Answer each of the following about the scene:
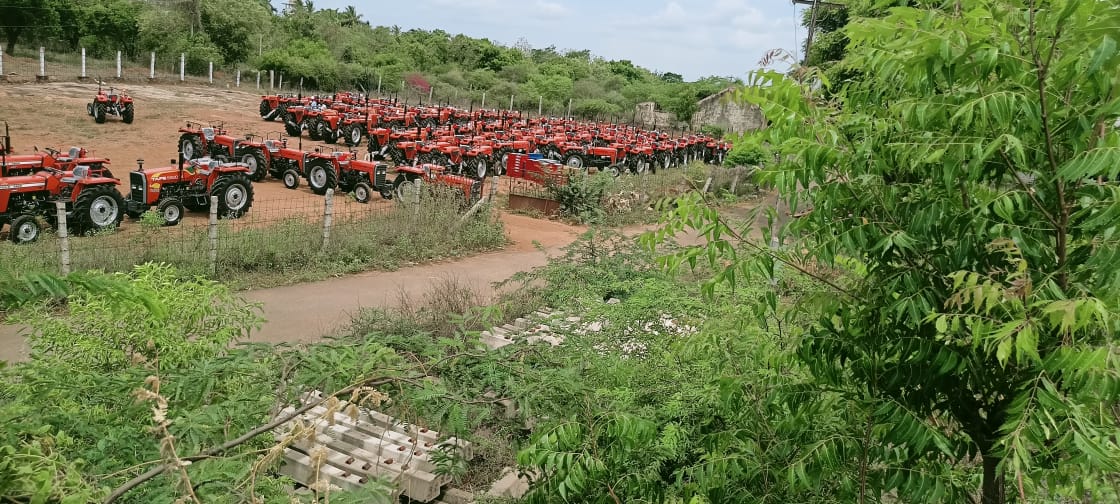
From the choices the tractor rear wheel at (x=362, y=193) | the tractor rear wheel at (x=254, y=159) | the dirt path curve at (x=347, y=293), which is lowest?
the dirt path curve at (x=347, y=293)

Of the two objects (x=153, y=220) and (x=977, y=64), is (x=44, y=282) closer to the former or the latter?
(x=977, y=64)

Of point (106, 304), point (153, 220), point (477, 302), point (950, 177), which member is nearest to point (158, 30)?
point (153, 220)

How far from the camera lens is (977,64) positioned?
1963mm

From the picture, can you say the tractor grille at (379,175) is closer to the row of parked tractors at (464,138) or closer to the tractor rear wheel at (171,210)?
the row of parked tractors at (464,138)

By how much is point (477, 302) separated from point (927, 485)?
7721 mm

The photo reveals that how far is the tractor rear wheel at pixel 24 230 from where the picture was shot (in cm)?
1027

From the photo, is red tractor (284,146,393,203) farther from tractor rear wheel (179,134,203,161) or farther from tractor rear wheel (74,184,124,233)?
tractor rear wheel (74,184,124,233)

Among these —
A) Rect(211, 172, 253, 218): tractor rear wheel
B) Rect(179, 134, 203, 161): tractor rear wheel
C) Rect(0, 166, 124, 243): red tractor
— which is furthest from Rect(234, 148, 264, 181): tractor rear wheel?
Rect(0, 166, 124, 243): red tractor

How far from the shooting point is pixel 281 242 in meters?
10.9

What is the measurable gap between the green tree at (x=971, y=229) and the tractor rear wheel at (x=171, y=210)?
12.0 metres

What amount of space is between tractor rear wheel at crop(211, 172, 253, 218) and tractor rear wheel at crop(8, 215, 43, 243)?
9.74 feet

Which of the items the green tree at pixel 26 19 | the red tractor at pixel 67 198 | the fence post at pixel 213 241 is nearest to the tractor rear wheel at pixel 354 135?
the red tractor at pixel 67 198

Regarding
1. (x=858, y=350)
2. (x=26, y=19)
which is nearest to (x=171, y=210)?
(x=858, y=350)

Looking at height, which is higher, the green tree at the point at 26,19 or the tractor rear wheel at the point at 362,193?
the green tree at the point at 26,19
